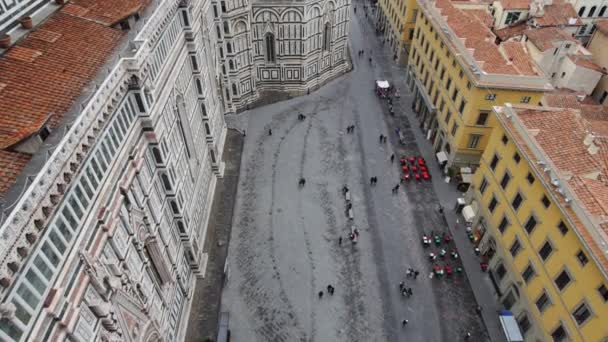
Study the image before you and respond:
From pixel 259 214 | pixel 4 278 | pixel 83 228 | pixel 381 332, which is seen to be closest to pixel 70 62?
pixel 83 228

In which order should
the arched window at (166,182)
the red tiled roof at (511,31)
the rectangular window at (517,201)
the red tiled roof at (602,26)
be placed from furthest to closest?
1. the red tiled roof at (511,31)
2. the red tiled roof at (602,26)
3. the rectangular window at (517,201)
4. the arched window at (166,182)

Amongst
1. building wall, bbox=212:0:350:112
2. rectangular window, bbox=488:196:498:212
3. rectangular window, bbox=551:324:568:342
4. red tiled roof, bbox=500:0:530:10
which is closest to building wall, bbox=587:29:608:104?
red tiled roof, bbox=500:0:530:10

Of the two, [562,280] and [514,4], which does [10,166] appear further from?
[514,4]

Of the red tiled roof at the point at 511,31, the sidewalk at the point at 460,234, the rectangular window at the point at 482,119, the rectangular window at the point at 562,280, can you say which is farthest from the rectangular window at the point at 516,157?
the red tiled roof at the point at 511,31

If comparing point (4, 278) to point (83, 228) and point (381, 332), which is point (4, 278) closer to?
point (83, 228)

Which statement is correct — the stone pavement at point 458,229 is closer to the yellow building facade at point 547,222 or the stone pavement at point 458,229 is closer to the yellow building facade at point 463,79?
the yellow building facade at point 547,222

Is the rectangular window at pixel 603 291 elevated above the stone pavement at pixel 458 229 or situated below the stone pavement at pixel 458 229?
above
